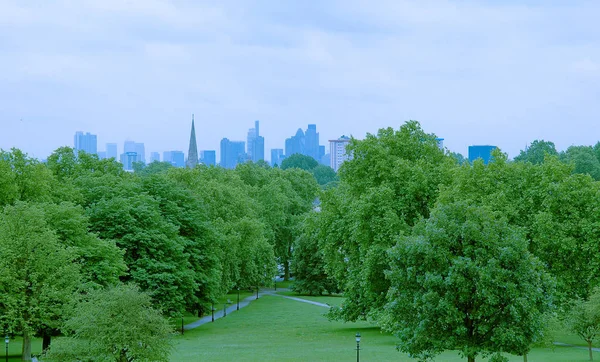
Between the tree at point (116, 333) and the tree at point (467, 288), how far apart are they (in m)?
9.37

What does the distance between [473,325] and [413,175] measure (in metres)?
19.3

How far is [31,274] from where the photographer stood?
3925 cm

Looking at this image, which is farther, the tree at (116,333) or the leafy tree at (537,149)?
the leafy tree at (537,149)

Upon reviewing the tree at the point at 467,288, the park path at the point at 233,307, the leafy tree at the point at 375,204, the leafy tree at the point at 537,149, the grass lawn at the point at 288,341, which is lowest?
the grass lawn at the point at 288,341

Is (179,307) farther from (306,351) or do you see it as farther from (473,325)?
(473,325)

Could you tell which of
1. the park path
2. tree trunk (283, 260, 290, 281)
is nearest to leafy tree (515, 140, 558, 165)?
tree trunk (283, 260, 290, 281)

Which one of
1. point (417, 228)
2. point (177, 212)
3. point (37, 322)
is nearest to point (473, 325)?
point (417, 228)

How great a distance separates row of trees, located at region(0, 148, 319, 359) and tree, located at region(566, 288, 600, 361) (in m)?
17.9

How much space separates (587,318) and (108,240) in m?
26.3

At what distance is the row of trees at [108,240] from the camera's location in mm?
39531

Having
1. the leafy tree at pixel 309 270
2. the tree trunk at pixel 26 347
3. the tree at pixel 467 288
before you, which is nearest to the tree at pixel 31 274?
the tree trunk at pixel 26 347

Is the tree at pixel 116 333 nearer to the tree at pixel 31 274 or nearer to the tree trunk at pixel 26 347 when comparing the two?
the tree at pixel 31 274

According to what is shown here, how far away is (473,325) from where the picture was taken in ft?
92.2

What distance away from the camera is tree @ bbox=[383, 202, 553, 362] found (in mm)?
27250
